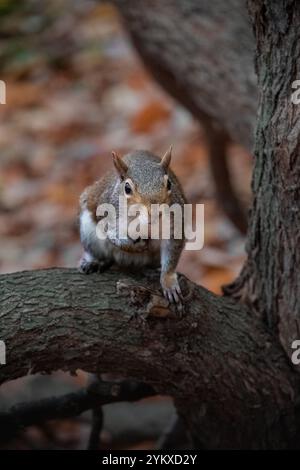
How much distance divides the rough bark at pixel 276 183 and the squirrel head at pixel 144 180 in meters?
0.33

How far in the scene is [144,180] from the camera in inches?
108

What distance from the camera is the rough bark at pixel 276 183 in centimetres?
271

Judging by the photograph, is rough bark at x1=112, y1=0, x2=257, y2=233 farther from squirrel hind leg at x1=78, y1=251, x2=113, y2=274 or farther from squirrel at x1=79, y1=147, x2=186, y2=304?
squirrel hind leg at x1=78, y1=251, x2=113, y2=274

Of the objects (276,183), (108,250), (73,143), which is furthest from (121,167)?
(73,143)

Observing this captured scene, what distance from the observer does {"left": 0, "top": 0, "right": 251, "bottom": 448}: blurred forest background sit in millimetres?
4414

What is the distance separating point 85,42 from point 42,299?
5384 mm

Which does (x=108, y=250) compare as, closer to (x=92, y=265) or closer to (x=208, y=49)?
(x=92, y=265)

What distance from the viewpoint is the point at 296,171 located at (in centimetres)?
272

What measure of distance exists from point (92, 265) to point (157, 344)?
0.41 meters

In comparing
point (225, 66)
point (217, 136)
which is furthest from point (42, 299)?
point (217, 136)

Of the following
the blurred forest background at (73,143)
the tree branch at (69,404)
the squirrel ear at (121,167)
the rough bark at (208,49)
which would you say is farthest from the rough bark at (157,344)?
the rough bark at (208,49)

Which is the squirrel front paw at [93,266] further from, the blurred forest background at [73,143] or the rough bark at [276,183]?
the blurred forest background at [73,143]

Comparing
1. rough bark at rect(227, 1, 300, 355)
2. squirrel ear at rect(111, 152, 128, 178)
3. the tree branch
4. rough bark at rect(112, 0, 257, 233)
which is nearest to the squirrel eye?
squirrel ear at rect(111, 152, 128, 178)

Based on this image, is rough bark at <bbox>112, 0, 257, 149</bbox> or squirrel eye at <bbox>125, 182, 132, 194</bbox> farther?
rough bark at <bbox>112, 0, 257, 149</bbox>
